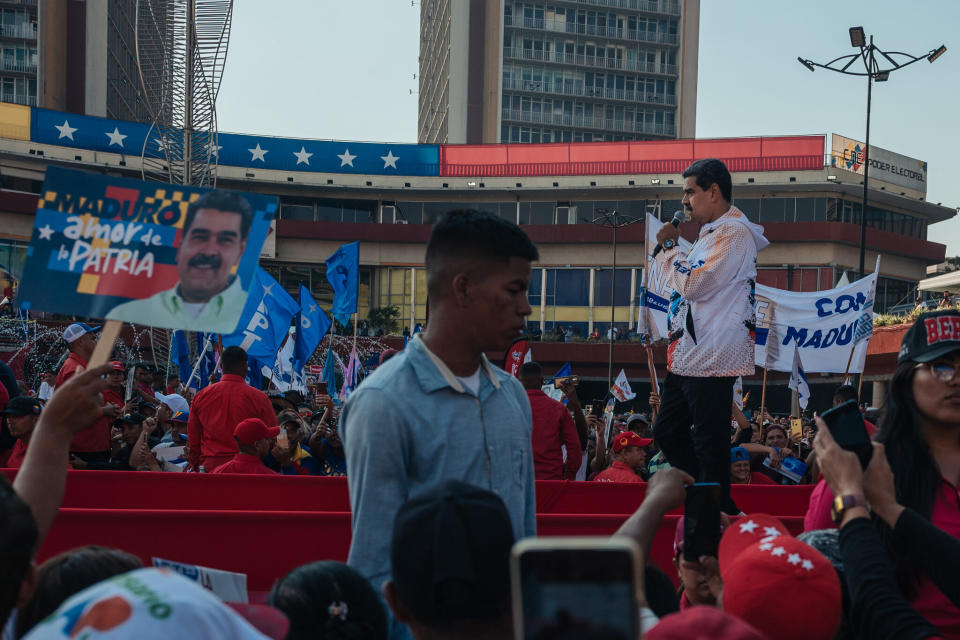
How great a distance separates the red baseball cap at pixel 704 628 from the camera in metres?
1.62

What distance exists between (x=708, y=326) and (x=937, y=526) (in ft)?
6.54

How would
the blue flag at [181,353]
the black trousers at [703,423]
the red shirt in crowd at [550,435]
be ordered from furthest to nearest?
the blue flag at [181,353] → the red shirt in crowd at [550,435] → the black trousers at [703,423]

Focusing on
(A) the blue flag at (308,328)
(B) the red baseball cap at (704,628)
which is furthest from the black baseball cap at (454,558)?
(A) the blue flag at (308,328)

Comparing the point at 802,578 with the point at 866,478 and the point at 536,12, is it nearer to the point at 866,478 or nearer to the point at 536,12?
the point at 866,478

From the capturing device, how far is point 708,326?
4672 mm

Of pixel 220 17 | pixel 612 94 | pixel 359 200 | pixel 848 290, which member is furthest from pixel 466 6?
pixel 848 290

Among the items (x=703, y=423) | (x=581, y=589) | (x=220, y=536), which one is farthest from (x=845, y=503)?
(x=220, y=536)

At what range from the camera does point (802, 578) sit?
7.11ft

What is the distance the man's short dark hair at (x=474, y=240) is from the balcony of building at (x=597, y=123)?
78.9m

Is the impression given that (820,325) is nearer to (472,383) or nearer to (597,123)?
(472,383)

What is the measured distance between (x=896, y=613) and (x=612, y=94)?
8329 cm

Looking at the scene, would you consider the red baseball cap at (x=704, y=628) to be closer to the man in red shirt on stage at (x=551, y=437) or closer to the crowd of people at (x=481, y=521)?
the crowd of people at (x=481, y=521)

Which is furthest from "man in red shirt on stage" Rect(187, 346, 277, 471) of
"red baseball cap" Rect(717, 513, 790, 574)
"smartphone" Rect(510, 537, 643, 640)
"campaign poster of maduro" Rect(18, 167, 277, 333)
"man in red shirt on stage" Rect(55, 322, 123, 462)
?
"smartphone" Rect(510, 537, 643, 640)

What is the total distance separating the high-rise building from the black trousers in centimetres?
7511
